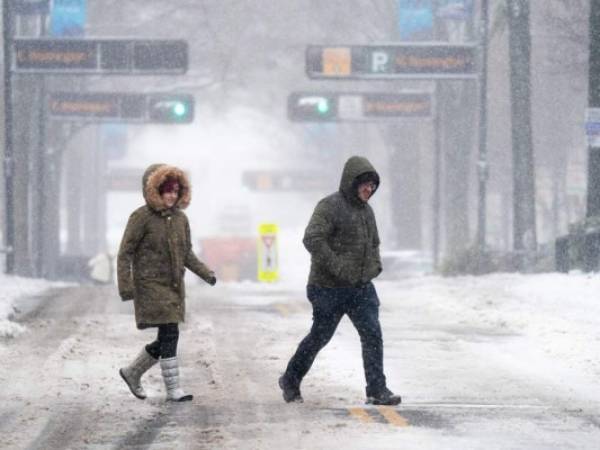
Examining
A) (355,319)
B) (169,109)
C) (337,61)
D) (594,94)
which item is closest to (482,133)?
(337,61)

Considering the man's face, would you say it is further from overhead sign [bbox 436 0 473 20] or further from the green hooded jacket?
overhead sign [bbox 436 0 473 20]

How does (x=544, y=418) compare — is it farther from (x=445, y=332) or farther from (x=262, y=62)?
(x=262, y=62)

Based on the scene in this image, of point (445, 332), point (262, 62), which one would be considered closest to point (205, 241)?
point (262, 62)

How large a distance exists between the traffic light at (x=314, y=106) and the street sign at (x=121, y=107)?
316 centimetres

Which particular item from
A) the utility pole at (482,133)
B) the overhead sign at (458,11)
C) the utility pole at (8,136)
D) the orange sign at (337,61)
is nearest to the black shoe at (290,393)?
the utility pole at (482,133)

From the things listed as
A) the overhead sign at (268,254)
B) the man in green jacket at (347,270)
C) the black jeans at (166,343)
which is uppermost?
the man in green jacket at (347,270)

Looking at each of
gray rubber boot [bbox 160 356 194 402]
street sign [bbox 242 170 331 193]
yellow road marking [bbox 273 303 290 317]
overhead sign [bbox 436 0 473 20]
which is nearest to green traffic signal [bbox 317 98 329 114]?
overhead sign [bbox 436 0 473 20]

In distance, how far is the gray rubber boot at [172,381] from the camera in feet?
36.3

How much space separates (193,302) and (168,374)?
1206 centimetres

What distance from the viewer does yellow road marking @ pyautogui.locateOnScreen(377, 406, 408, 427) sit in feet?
32.4

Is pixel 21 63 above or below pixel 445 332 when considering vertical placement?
above

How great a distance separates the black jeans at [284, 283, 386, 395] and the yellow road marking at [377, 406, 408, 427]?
9.0 inches

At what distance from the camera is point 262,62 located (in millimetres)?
55562

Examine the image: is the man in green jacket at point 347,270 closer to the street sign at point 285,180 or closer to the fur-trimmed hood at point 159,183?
the fur-trimmed hood at point 159,183
